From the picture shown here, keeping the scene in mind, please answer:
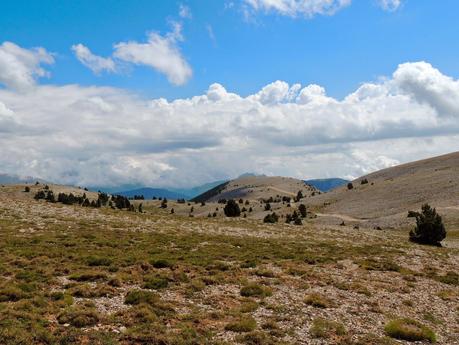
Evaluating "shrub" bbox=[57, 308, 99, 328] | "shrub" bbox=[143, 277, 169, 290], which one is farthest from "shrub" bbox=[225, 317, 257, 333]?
"shrub" bbox=[143, 277, 169, 290]

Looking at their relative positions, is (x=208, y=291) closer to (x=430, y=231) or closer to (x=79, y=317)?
(x=79, y=317)

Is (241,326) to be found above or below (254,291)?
below

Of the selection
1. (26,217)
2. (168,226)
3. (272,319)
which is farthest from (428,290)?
(26,217)

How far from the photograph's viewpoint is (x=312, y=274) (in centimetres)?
2969

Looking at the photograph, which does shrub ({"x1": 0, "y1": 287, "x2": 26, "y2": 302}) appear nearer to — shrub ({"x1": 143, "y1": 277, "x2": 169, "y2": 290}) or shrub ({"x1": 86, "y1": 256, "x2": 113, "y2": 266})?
shrub ({"x1": 143, "y1": 277, "x2": 169, "y2": 290})

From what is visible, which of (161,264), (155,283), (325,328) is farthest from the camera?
(161,264)

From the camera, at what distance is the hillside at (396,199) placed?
331 ft

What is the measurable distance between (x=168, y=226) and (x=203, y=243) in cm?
1603

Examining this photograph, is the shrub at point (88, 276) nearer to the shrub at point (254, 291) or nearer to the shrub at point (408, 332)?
the shrub at point (254, 291)

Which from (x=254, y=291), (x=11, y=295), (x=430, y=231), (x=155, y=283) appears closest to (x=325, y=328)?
(x=254, y=291)

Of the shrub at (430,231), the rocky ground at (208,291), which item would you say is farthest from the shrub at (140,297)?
the shrub at (430,231)

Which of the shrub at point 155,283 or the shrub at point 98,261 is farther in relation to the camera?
the shrub at point 98,261

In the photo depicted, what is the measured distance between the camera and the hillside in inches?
3969

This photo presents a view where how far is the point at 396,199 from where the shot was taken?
127 meters
